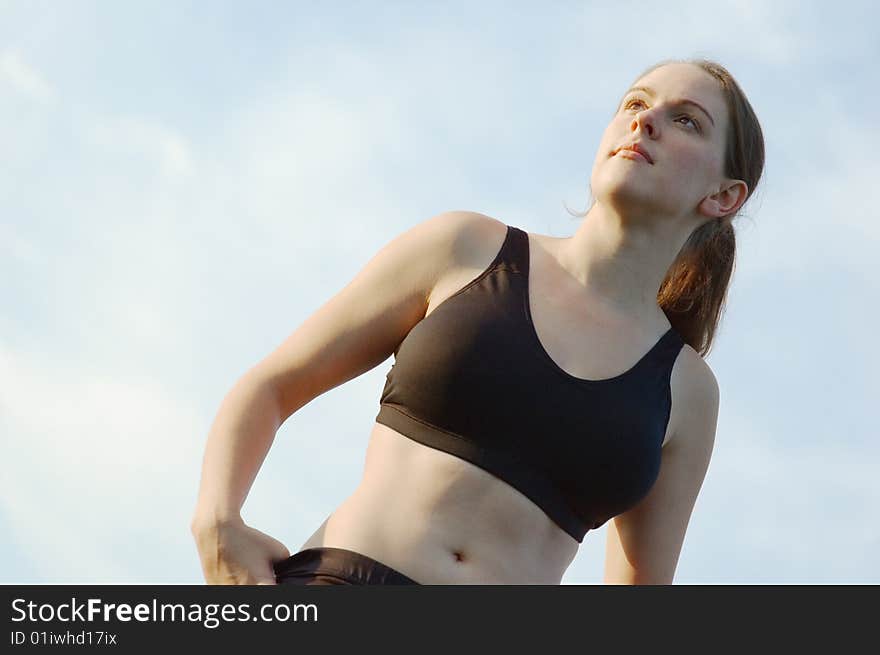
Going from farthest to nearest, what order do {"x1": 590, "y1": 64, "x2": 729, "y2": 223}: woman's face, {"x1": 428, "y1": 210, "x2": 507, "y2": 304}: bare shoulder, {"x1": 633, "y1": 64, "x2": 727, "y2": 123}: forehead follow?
{"x1": 633, "y1": 64, "x2": 727, "y2": 123}: forehead → {"x1": 590, "y1": 64, "x2": 729, "y2": 223}: woman's face → {"x1": 428, "y1": 210, "x2": 507, "y2": 304}: bare shoulder

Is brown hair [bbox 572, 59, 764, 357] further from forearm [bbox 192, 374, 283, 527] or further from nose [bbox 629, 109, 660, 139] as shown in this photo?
forearm [bbox 192, 374, 283, 527]

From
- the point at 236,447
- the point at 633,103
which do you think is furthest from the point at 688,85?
the point at 236,447

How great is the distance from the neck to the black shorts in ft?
3.64

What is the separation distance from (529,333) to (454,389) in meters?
0.29

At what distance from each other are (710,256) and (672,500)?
927mm

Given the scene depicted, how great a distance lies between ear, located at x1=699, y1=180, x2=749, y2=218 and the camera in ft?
13.9

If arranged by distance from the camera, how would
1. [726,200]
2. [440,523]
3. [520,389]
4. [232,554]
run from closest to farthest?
[232,554]
[440,523]
[520,389]
[726,200]

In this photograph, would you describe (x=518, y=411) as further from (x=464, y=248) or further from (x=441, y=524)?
(x=464, y=248)

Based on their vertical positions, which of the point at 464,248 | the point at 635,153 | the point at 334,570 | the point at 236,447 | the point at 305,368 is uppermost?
the point at 635,153

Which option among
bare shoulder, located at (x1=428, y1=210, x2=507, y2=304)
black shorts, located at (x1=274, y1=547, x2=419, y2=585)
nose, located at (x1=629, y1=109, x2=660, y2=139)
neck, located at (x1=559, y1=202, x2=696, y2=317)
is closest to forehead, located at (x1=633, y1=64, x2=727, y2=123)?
nose, located at (x1=629, y1=109, x2=660, y2=139)

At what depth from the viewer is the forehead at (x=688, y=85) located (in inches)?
165

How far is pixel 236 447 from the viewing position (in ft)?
11.4

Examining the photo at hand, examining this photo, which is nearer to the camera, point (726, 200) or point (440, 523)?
point (440, 523)

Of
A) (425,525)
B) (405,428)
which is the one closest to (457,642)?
(425,525)
